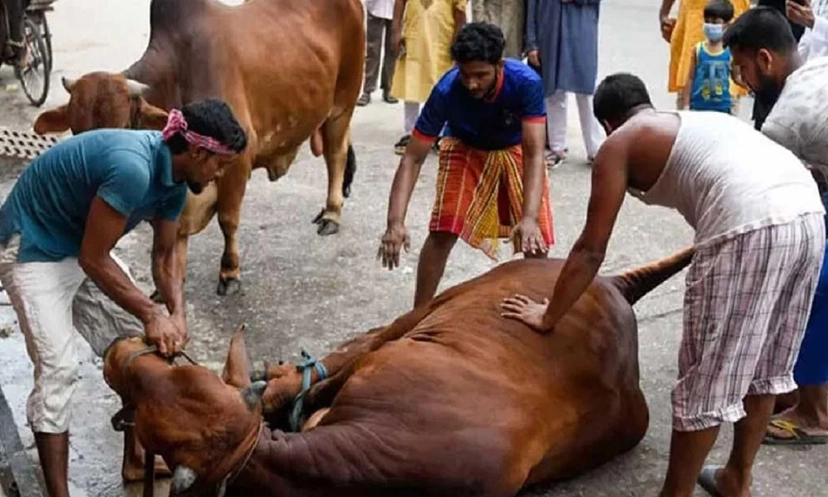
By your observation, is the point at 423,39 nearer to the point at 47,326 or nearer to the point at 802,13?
the point at 802,13

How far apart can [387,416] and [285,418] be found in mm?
730

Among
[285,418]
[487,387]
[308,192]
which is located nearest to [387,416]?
[487,387]

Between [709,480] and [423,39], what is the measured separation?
4.94 metres

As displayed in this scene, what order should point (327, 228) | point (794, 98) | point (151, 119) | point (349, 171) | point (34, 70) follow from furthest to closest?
point (34, 70)
point (349, 171)
point (327, 228)
point (151, 119)
point (794, 98)

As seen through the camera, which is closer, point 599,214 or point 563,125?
point 599,214

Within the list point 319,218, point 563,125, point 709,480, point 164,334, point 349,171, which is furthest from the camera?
point 563,125

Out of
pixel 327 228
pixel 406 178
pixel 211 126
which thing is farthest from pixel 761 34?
pixel 327 228

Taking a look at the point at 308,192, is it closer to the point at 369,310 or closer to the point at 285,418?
the point at 369,310

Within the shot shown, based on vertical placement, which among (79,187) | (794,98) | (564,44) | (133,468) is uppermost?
(794,98)

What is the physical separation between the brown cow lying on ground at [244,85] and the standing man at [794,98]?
253 cm

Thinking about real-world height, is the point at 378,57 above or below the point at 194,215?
below

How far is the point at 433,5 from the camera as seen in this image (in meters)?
8.90

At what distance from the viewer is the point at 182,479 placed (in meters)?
3.55

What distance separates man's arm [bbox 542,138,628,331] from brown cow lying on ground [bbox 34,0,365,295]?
2.17m
